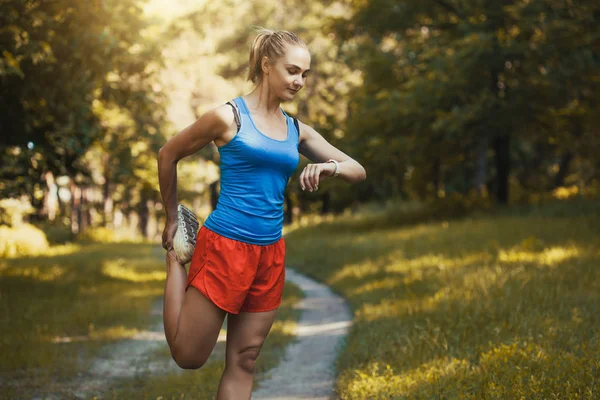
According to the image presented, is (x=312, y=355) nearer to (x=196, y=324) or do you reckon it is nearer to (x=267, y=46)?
(x=196, y=324)

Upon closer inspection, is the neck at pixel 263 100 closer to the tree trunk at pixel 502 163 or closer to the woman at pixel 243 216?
the woman at pixel 243 216

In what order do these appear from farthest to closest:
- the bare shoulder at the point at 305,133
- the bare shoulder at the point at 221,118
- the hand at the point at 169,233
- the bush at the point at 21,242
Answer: the bush at the point at 21,242, the bare shoulder at the point at 305,133, the hand at the point at 169,233, the bare shoulder at the point at 221,118

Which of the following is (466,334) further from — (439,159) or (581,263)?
(439,159)

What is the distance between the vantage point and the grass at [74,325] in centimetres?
632

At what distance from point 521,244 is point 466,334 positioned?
649 cm

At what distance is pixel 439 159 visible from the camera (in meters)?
24.9

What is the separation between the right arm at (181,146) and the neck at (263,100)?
18cm

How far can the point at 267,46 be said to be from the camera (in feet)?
11.9

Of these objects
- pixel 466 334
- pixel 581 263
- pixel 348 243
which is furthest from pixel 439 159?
pixel 466 334

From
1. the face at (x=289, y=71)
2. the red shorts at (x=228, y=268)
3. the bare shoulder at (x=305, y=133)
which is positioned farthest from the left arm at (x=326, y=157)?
the red shorts at (x=228, y=268)

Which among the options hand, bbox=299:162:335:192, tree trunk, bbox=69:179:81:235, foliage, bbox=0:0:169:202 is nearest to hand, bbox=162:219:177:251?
hand, bbox=299:162:335:192

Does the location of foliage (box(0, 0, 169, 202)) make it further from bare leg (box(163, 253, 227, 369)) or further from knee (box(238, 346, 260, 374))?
knee (box(238, 346, 260, 374))

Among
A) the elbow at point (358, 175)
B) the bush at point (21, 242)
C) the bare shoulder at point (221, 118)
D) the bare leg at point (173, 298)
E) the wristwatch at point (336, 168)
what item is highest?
the bare shoulder at point (221, 118)

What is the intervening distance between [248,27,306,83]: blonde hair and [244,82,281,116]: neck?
83mm
